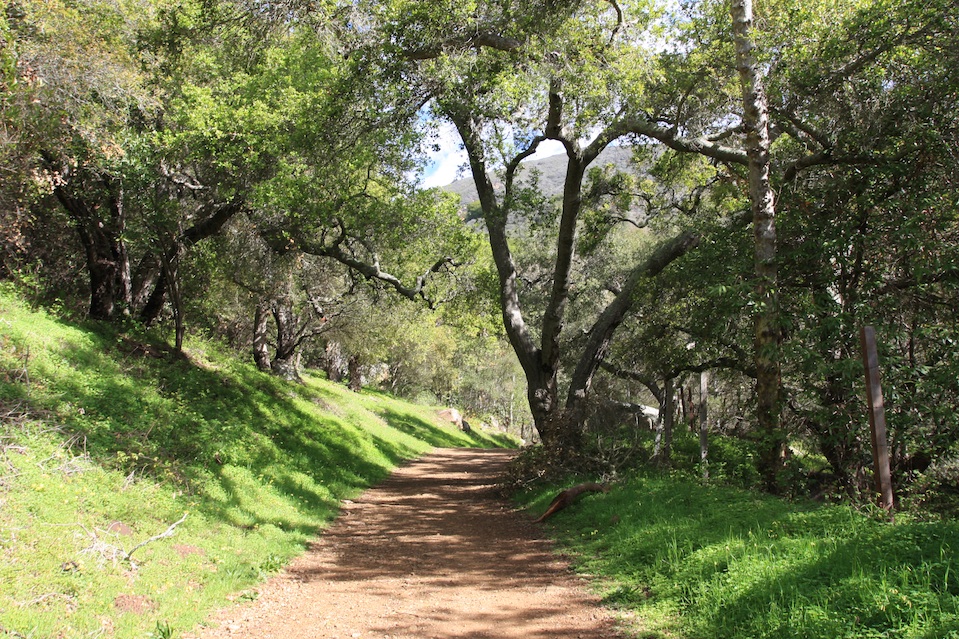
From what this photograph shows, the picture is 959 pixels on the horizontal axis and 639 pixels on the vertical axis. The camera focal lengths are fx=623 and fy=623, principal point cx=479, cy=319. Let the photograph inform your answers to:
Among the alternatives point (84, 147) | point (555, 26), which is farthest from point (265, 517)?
point (555, 26)

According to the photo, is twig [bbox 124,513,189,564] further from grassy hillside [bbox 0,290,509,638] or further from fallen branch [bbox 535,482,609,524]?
fallen branch [bbox 535,482,609,524]

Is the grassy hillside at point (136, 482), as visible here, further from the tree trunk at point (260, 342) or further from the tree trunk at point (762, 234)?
the tree trunk at point (762, 234)

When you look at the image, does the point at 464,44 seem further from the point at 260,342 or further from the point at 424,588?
the point at 260,342

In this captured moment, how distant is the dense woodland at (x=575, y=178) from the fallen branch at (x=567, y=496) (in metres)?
1.54

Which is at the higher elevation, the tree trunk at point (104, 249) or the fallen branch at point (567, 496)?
the tree trunk at point (104, 249)

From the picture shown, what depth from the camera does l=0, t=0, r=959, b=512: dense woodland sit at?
776 cm

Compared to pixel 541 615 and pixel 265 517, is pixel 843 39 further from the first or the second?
pixel 265 517

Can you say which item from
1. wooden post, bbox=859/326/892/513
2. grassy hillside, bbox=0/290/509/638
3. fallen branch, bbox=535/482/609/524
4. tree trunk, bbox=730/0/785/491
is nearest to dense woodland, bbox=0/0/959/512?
tree trunk, bbox=730/0/785/491

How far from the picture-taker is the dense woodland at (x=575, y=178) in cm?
776

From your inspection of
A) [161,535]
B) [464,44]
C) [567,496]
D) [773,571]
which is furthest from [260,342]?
[773,571]

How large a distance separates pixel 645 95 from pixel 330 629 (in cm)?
1005

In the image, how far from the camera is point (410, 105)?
10.5 m

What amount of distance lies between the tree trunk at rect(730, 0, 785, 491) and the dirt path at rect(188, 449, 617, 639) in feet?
10.6

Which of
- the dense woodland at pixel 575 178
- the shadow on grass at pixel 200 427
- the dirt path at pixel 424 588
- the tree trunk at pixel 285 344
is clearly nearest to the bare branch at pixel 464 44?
the dense woodland at pixel 575 178
